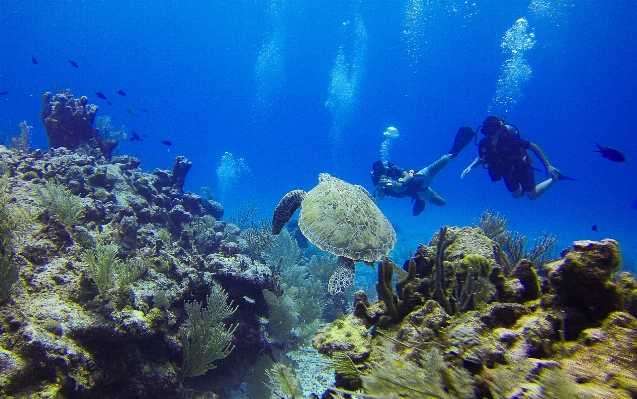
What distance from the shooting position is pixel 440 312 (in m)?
2.65

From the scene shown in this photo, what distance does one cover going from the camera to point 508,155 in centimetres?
1044

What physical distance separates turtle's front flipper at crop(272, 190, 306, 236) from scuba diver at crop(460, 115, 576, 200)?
750 centimetres

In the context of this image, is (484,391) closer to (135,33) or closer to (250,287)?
(250,287)

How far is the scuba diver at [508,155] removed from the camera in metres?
10.3

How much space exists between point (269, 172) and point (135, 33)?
81146mm

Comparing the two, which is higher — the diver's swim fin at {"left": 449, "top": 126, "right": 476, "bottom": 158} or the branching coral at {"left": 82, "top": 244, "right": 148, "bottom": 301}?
the diver's swim fin at {"left": 449, "top": 126, "right": 476, "bottom": 158}

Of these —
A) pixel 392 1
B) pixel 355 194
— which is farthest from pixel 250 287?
pixel 392 1

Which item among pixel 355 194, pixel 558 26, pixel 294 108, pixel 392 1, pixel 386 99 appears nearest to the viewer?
pixel 355 194

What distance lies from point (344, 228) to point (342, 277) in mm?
881

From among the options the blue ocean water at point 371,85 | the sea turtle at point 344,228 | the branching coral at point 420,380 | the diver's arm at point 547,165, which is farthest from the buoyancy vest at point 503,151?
the blue ocean water at point 371,85

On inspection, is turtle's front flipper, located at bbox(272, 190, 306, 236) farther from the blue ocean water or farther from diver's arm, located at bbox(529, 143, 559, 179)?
the blue ocean water

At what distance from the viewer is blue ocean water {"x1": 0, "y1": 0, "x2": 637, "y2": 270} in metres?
80.8

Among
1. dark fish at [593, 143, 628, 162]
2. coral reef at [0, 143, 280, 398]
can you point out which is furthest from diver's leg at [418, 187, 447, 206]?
coral reef at [0, 143, 280, 398]

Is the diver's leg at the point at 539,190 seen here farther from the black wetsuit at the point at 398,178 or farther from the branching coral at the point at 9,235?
the branching coral at the point at 9,235
